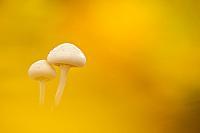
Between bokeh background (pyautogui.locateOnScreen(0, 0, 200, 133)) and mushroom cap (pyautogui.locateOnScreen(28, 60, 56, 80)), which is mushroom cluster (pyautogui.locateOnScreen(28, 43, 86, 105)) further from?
bokeh background (pyautogui.locateOnScreen(0, 0, 200, 133))

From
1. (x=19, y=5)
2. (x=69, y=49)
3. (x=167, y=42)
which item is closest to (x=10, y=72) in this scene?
(x=19, y=5)

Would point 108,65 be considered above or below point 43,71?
above

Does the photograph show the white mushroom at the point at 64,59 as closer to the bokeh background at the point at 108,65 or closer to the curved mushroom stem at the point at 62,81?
the curved mushroom stem at the point at 62,81

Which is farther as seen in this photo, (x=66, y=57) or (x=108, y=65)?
(x=108, y=65)

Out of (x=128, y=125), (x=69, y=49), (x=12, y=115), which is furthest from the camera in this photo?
(x=128, y=125)

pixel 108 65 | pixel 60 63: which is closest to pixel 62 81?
→ pixel 60 63

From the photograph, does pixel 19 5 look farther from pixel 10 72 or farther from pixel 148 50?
pixel 148 50

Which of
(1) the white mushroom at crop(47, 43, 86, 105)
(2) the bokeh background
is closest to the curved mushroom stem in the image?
(1) the white mushroom at crop(47, 43, 86, 105)

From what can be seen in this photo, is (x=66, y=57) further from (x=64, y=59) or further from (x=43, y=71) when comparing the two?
(x=43, y=71)

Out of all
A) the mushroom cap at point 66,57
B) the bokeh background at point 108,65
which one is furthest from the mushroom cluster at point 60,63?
the bokeh background at point 108,65
